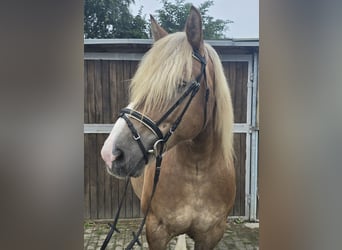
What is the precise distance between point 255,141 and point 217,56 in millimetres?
203

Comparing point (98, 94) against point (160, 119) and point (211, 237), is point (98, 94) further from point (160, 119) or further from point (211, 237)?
point (211, 237)

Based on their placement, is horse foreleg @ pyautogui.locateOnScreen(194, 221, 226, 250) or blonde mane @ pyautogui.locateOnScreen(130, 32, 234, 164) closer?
blonde mane @ pyautogui.locateOnScreen(130, 32, 234, 164)

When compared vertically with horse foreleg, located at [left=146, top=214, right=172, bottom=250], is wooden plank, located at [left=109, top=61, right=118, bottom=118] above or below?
above

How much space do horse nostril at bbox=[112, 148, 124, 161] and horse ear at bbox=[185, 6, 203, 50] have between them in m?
0.26

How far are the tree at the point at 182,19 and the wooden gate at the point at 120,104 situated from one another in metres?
0.03

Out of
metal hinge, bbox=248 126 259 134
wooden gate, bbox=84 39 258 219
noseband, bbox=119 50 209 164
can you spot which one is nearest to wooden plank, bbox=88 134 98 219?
wooden gate, bbox=84 39 258 219

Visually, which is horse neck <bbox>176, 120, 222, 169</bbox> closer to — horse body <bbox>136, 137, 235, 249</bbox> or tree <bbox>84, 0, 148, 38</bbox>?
horse body <bbox>136, 137, 235, 249</bbox>

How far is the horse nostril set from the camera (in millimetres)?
552

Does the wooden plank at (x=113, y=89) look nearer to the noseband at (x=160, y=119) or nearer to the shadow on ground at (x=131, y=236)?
the noseband at (x=160, y=119)

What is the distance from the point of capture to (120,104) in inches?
26.8

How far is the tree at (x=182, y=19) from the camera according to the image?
2.06 feet

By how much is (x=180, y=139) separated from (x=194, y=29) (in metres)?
0.22

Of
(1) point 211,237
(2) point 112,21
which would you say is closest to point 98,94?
(2) point 112,21
